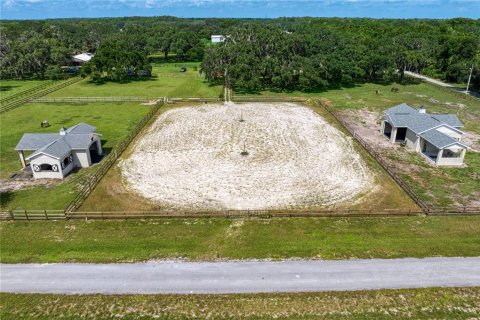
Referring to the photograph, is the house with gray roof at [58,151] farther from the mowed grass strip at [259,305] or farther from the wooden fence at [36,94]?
the wooden fence at [36,94]

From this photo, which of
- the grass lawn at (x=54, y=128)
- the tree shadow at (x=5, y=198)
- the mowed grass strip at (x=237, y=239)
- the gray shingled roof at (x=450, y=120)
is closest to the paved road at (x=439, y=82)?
the gray shingled roof at (x=450, y=120)

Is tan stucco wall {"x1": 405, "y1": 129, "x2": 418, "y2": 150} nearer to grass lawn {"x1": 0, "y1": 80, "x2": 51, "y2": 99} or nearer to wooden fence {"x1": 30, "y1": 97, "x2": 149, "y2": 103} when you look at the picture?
wooden fence {"x1": 30, "y1": 97, "x2": 149, "y2": 103}

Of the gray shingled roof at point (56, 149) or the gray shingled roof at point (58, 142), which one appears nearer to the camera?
the gray shingled roof at point (56, 149)

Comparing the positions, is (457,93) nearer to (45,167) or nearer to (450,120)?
(450,120)

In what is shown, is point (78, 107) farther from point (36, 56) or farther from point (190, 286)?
point (190, 286)

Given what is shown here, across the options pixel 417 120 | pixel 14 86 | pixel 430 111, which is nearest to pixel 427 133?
pixel 417 120

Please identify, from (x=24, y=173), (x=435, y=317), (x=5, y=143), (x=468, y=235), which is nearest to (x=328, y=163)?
(x=468, y=235)

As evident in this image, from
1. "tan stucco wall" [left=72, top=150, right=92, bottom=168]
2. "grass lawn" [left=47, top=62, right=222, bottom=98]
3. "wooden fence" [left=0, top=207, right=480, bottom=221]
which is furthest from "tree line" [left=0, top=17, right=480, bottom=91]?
"wooden fence" [left=0, top=207, right=480, bottom=221]
